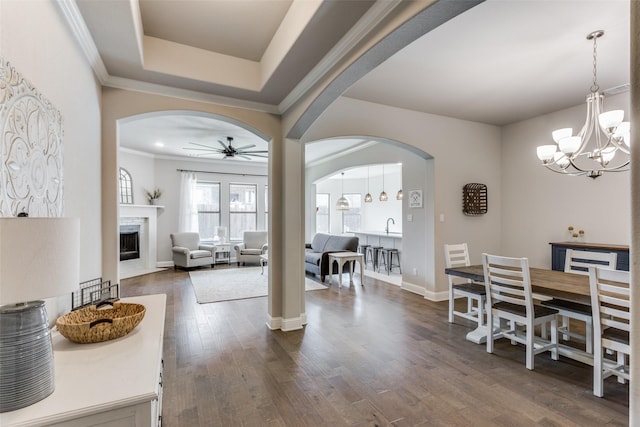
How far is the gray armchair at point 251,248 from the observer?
7.88 metres

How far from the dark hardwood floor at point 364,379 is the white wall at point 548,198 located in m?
2.32

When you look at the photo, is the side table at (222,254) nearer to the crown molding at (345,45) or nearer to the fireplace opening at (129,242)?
the fireplace opening at (129,242)

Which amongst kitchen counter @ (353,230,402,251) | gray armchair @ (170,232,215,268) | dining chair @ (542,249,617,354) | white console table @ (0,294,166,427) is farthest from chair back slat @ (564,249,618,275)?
gray armchair @ (170,232,215,268)

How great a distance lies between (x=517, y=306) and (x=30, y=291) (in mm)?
3555

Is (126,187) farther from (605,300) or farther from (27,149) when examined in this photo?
(605,300)

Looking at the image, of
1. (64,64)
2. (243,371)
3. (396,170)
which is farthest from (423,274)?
(396,170)

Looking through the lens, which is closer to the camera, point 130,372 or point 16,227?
point 16,227

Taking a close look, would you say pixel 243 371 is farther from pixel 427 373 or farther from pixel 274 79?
pixel 274 79

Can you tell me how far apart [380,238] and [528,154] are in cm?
399

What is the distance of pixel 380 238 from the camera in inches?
323

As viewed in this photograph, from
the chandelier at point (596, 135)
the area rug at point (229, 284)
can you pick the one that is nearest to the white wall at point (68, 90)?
the area rug at point (229, 284)

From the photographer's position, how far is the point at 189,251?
24.4 ft

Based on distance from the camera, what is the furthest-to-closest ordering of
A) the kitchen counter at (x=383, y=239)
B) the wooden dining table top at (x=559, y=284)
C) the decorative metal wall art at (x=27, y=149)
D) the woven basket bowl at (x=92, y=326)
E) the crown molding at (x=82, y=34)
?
the kitchen counter at (x=383, y=239) → the wooden dining table top at (x=559, y=284) → the crown molding at (x=82, y=34) → the woven basket bowl at (x=92, y=326) → the decorative metal wall art at (x=27, y=149)

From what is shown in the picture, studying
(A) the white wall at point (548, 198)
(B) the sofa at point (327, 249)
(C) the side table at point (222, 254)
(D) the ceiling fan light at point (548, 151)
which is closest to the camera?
(D) the ceiling fan light at point (548, 151)
